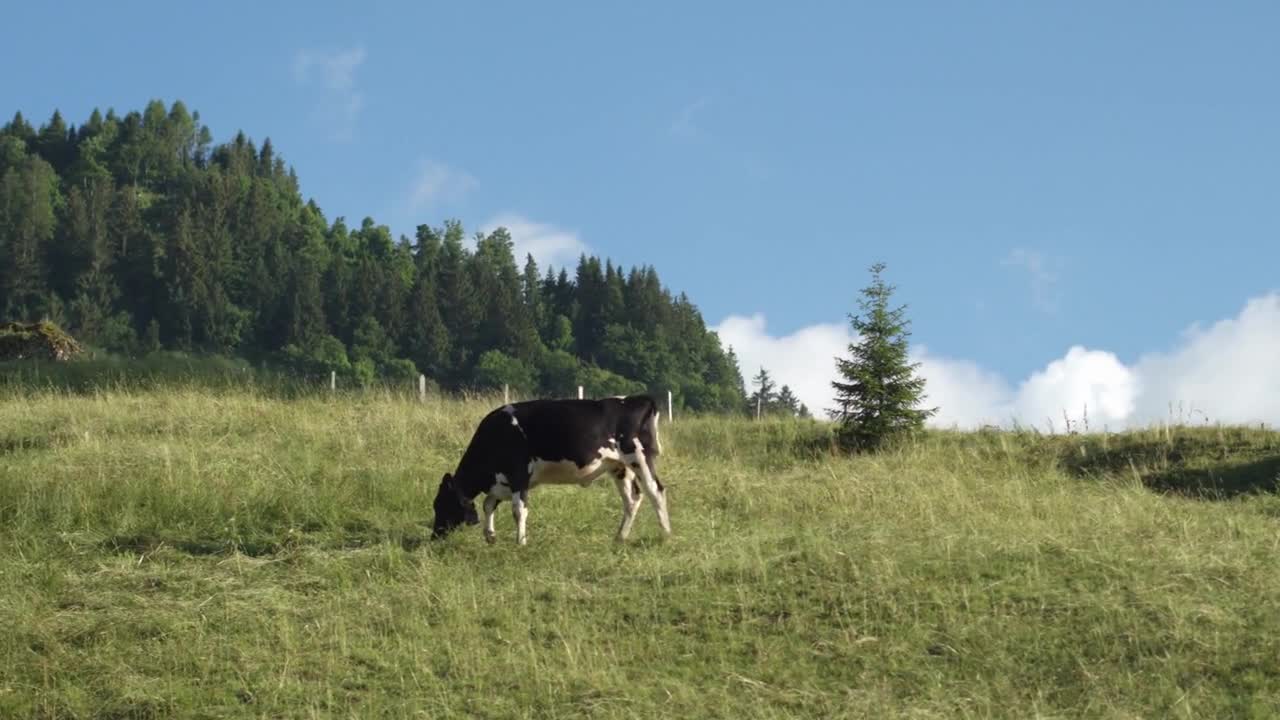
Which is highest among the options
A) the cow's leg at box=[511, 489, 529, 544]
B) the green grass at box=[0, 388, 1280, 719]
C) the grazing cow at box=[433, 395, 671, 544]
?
the grazing cow at box=[433, 395, 671, 544]

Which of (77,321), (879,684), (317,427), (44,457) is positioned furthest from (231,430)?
(77,321)

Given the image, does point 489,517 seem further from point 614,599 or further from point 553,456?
point 614,599

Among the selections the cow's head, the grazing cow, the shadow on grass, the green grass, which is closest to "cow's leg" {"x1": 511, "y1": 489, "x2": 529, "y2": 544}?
the grazing cow

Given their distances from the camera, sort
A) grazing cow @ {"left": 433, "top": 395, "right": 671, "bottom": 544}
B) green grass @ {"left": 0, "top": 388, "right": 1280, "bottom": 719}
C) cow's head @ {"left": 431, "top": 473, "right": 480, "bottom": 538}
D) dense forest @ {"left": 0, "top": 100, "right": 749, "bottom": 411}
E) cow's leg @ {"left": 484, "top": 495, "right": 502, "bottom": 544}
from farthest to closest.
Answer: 1. dense forest @ {"left": 0, "top": 100, "right": 749, "bottom": 411}
2. cow's head @ {"left": 431, "top": 473, "right": 480, "bottom": 538}
3. cow's leg @ {"left": 484, "top": 495, "right": 502, "bottom": 544}
4. grazing cow @ {"left": 433, "top": 395, "right": 671, "bottom": 544}
5. green grass @ {"left": 0, "top": 388, "right": 1280, "bottom": 719}

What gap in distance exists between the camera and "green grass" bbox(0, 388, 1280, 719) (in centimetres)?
1094

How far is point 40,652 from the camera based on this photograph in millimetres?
12656

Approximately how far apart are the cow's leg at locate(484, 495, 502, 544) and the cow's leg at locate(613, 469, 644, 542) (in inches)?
59.5

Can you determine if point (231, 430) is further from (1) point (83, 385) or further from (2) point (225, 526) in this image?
(1) point (83, 385)

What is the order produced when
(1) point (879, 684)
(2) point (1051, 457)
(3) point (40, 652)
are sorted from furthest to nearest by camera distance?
(2) point (1051, 457) → (3) point (40, 652) → (1) point (879, 684)

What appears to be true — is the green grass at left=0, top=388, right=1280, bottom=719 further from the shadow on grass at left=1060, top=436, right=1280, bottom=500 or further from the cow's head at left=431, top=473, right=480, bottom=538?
the shadow on grass at left=1060, top=436, right=1280, bottom=500

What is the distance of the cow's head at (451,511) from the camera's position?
54.2 feet

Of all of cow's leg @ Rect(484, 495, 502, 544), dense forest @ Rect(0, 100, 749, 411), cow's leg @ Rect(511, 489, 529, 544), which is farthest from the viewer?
dense forest @ Rect(0, 100, 749, 411)

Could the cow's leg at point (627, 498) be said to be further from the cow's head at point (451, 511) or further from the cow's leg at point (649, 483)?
the cow's head at point (451, 511)

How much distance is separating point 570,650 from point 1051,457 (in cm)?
1994
